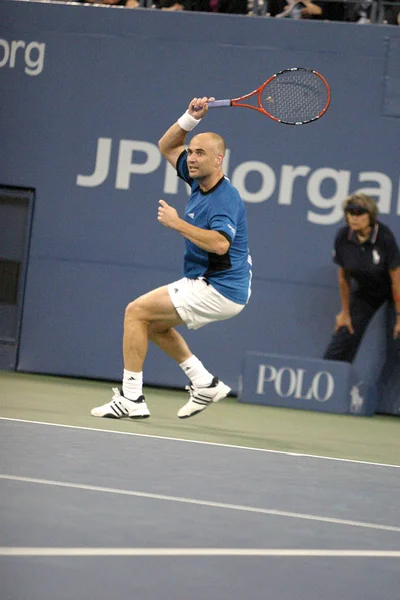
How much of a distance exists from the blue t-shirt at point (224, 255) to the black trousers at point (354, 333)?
8.97 feet

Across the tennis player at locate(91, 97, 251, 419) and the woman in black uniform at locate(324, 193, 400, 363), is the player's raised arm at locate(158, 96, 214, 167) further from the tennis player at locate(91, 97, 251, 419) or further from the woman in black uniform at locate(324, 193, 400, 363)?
the woman in black uniform at locate(324, 193, 400, 363)

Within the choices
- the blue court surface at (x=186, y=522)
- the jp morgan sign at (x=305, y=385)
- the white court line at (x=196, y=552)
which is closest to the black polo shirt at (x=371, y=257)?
the jp morgan sign at (x=305, y=385)

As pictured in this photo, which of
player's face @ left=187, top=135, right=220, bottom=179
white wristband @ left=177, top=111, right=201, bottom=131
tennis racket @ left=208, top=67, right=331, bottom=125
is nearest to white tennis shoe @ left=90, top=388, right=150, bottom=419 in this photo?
player's face @ left=187, top=135, right=220, bottom=179

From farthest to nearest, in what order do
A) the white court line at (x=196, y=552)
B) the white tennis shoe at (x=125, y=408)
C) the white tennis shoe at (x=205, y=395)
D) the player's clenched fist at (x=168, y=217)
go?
the white tennis shoe at (x=205, y=395)
the white tennis shoe at (x=125, y=408)
the player's clenched fist at (x=168, y=217)
the white court line at (x=196, y=552)

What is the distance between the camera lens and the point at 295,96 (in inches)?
319

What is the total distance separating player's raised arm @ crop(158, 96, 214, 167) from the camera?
7359 mm

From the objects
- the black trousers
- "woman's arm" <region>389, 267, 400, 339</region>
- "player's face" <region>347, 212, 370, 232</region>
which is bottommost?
the black trousers

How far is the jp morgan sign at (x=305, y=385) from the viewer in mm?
9992

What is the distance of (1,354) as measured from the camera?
35.9ft

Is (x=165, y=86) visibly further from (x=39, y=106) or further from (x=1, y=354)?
(x=1, y=354)

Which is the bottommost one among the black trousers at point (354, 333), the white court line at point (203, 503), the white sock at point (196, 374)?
the white court line at point (203, 503)

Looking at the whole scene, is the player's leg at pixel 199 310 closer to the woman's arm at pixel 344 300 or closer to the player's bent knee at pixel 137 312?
the player's bent knee at pixel 137 312

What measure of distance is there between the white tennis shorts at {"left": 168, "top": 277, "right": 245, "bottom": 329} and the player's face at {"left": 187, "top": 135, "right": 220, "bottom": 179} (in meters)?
0.66

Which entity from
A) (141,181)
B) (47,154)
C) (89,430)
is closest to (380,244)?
(141,181)
